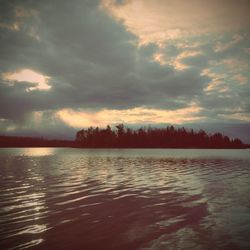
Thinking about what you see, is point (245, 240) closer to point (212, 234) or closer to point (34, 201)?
point (212, 234)

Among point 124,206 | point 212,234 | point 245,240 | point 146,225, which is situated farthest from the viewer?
point 124,206

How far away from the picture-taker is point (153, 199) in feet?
60.0

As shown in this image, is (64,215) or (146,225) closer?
(146,225)

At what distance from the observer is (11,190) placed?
21.7 meters

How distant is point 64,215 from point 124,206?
13.9 ft

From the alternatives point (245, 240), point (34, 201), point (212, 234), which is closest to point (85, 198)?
point (34, 201)

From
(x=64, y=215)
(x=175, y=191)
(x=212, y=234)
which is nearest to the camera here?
(x=212, y=234)

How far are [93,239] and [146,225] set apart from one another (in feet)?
10.3

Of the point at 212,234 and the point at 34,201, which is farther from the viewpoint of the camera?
the point at 34,201

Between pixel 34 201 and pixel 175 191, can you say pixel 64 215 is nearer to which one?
pixel 34 201

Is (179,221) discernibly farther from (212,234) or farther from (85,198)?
(85,198)

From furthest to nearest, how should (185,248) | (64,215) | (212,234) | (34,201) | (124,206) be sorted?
(34,201), (124,206), (64,215), (212,234), (185,248)

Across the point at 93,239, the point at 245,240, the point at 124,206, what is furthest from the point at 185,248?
the point at 124,206

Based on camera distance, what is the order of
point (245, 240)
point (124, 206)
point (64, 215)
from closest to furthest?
point (245, 240) → point (64, 215) → point (124, 206)
